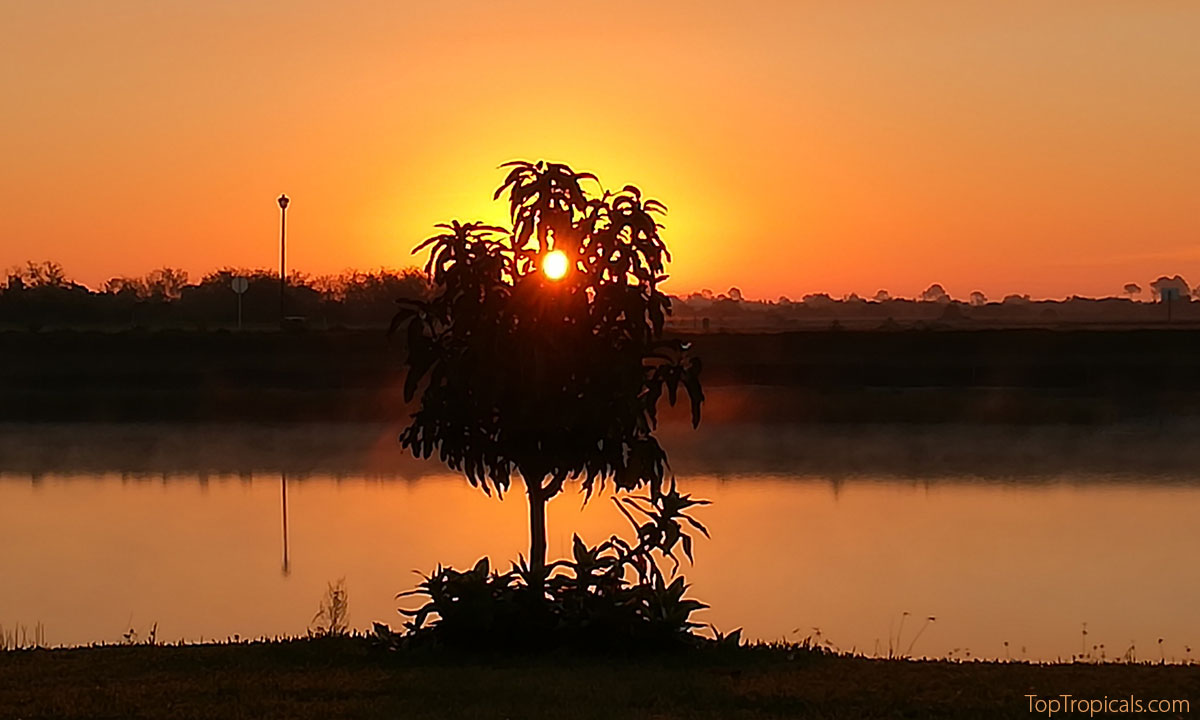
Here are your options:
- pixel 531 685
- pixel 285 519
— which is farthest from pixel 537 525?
pixel 285 519

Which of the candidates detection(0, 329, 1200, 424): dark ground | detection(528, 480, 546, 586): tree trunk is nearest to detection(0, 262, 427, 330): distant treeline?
detection(0, 329, 1200, 424): dark ground

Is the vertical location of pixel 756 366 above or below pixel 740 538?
above

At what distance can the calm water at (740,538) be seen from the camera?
1447cm

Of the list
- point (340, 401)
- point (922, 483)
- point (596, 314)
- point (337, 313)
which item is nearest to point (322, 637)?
point (596, 314)

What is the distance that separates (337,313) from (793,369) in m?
27.2

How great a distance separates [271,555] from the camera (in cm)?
1845

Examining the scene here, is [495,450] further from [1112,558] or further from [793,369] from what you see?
[793,369]

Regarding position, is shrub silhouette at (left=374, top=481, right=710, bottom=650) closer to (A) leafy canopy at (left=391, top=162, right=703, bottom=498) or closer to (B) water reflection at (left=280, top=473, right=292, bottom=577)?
(A) leafy canopy at (left=391, top=162, right=703, bottom=498)

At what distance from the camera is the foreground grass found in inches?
326

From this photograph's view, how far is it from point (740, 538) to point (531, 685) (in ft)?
34.3

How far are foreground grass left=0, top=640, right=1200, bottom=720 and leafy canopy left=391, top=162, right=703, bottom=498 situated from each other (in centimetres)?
153

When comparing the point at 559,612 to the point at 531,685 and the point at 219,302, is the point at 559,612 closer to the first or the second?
the point at 531,685

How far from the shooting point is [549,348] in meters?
10.7

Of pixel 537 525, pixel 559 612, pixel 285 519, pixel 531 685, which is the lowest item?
pixel 285 519
